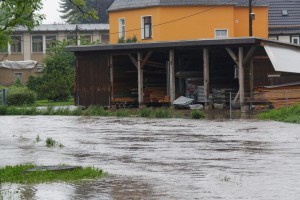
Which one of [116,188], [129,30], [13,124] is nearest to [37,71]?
[129,30]

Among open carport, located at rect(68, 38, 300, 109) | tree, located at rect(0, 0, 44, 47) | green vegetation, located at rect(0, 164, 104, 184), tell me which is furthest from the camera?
open carport, located at rect(68, 38, 300, 109)

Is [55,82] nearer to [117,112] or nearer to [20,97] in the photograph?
[20,97]

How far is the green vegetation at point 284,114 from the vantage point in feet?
121

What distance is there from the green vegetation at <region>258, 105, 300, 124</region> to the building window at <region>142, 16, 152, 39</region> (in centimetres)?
2447

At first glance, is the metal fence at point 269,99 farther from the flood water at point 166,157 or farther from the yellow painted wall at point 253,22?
the yellow painted wall at point 253,22

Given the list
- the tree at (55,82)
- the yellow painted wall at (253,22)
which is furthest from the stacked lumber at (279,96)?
the tree at (55,82)

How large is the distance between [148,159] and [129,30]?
144ft

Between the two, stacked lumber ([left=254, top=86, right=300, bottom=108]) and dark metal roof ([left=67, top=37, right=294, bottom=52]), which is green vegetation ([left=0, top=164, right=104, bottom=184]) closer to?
stacked lumber ([left=254, top=86, right=300, bottom=108])

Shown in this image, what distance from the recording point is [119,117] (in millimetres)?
43375

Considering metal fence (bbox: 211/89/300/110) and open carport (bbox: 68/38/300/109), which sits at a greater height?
open carport (bbox: 68/38/300/109)

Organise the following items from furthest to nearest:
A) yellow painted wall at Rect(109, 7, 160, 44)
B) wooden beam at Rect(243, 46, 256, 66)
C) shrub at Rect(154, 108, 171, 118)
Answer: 1. yellow painted wall at Rect(109, 7, 160, 44)
2. wooden beam at Rect(243, 46, 256, 66)
3. shrub at Rect(154, 108, 171, 118)

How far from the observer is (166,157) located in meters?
21.8

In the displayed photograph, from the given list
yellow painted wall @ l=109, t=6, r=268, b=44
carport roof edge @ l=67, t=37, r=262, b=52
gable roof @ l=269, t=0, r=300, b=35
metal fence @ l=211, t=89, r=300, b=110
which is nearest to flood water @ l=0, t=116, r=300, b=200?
metal fence @ l=211, t=89, r=300, b=110

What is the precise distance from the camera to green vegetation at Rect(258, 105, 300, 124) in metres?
36.8
